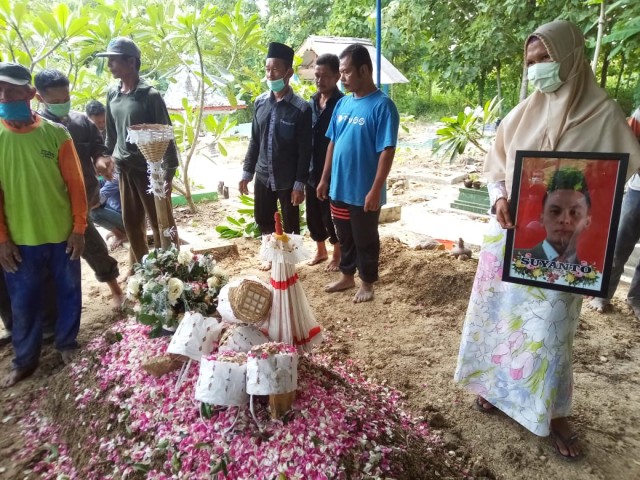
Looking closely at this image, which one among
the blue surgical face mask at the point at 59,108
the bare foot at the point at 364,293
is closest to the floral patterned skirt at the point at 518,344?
the bare foot at the point at 364,293

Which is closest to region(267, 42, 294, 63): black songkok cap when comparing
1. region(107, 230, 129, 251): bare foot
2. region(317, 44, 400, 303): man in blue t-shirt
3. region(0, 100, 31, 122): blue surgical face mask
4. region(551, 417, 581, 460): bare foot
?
region(317, 44, 400, 303): man in blue t-shirt

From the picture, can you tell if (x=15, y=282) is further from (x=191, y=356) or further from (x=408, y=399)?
(x=408, y=399)

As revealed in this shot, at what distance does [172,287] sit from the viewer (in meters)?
2.32

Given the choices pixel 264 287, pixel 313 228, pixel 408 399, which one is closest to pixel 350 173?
pixel 313 228

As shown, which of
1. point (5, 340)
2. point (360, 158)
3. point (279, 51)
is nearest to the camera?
point (5, 340)

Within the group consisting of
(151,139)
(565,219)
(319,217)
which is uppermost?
(151,139)

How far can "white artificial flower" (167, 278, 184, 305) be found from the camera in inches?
90.9

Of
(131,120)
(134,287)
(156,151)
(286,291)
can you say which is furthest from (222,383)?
(131,120)

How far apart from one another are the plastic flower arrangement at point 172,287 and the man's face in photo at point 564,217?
5.56 feet

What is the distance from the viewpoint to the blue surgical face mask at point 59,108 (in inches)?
126

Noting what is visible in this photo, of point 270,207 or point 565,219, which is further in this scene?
point 270,207

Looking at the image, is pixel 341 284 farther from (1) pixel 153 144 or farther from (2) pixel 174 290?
(1) pixel 153 144

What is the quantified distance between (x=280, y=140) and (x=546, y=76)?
96.3 inches

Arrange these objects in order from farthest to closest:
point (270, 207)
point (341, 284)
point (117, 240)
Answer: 1. point (117, 240)
2. point (270, 207)
3. point (341, 284)
